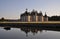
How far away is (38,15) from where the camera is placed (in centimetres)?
7544

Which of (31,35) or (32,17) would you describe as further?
(32,17)

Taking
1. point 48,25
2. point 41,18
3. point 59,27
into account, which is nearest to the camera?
point 59,27

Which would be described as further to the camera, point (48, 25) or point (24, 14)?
point (24, 14)

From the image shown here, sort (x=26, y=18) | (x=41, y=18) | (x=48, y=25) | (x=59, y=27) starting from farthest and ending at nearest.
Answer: (x=41, y=18) < (x=26, y=18) < (x=48, y=25) < (x=59, y=27)

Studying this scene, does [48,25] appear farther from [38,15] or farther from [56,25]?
[38,15]

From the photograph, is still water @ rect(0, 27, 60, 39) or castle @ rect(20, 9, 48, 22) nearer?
still water @ rect(0, 27, 60, 39)

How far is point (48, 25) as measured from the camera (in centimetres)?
3616

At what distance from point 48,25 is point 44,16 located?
40029 millimetres

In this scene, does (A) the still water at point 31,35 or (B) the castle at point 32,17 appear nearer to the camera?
(A) the still water at point 31,35

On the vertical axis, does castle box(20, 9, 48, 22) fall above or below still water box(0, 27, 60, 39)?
above

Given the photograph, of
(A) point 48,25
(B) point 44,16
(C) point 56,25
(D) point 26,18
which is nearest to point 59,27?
(C) point 56,25

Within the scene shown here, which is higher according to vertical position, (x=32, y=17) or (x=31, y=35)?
(x=32, y=17)

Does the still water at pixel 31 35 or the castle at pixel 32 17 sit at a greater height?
the castle at pixel 32 17

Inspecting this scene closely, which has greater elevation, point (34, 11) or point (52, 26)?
point (34, 11)
